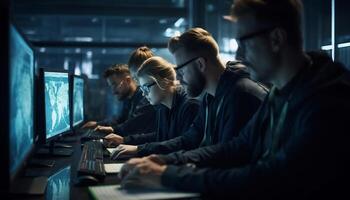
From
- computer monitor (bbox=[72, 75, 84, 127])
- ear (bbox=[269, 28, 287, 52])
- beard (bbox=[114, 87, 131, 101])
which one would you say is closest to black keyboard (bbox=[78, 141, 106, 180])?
ear (bbox=[269, 28, 287, 52])

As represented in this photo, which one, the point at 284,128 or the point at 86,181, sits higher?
the point at 284,128

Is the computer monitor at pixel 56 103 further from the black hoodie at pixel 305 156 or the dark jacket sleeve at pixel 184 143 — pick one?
the black hoodie at pixel 305 156

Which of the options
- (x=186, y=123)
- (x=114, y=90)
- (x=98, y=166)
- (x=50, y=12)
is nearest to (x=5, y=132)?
(x=98, y=166)

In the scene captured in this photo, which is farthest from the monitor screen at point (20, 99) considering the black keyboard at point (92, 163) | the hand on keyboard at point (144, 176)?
the hand on keyboard at point (144, 176)

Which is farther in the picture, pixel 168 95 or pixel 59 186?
pixel 168 95

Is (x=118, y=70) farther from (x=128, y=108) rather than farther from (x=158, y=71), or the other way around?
(x=158, y=71)

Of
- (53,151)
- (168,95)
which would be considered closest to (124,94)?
(168,95)

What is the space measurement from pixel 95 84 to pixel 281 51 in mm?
3604

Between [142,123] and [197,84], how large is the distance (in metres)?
1.41

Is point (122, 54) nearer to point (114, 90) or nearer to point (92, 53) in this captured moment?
point (92, 53)

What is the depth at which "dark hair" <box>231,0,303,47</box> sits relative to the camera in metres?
1.20

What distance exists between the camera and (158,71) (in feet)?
7.86

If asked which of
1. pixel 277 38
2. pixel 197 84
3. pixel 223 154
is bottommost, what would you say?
pixel 223 154

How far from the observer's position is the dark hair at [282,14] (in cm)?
120
